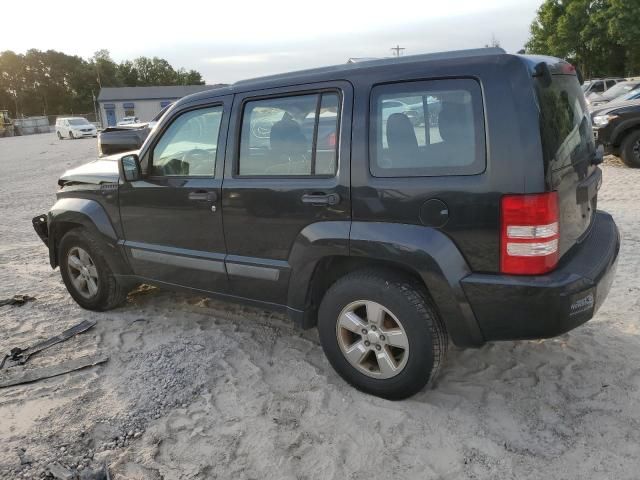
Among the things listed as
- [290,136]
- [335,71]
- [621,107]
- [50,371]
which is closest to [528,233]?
[335,71]

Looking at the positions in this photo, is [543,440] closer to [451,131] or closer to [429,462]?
[429,462]

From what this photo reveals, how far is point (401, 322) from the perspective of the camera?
9.92 ft

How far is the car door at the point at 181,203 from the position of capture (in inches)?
149

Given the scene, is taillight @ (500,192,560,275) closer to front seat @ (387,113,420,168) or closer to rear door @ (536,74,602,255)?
rear door @ (536,74,602,255)

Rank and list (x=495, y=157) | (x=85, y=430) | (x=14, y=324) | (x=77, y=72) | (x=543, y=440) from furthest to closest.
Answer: (x=77, y=72) → (x=14, y=324) → (x=85, y=430) → (x=543, y=440) → (x=495, y=157)

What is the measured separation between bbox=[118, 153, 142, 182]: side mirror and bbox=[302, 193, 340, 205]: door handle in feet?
5.21

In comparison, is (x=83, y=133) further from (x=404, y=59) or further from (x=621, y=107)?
(x=404, y=59)

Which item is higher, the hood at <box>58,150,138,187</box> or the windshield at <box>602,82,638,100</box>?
the windshield at <box>602,82,638,100</box>

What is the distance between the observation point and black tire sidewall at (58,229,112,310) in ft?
15.2

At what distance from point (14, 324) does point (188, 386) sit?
214 cm

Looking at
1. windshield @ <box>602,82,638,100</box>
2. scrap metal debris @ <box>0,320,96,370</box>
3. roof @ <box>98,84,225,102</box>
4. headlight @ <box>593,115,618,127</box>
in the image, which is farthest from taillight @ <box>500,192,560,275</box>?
roof @ <box>98,84,225,102</box>

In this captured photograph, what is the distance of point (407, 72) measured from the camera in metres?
2.94

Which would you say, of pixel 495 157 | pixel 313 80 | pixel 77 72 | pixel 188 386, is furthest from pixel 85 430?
pixel 77 72

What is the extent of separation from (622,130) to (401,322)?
31.5 feet
